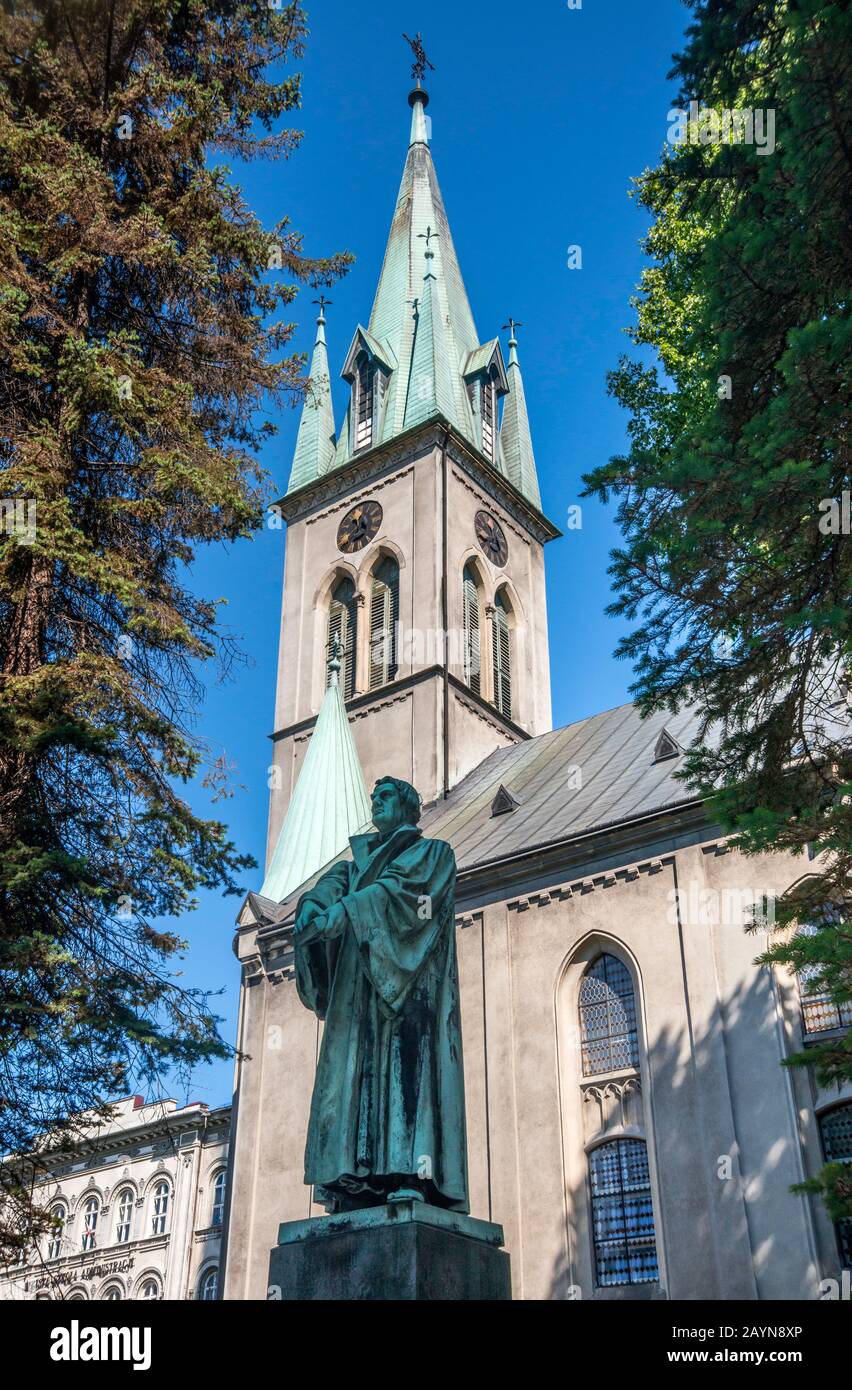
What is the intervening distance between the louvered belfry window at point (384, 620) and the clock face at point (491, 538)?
280cm

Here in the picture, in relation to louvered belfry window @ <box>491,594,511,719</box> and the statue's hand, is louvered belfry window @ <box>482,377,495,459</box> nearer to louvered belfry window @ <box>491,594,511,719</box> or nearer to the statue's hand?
louvered belfry window @ <box>491,594,511,719</box>

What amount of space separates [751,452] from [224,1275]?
59.4 feet

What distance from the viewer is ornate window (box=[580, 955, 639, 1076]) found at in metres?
18.5

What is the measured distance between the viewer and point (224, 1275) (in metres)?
21.3

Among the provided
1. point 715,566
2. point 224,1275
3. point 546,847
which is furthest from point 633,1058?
point 715,566

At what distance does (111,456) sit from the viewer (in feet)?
42.5

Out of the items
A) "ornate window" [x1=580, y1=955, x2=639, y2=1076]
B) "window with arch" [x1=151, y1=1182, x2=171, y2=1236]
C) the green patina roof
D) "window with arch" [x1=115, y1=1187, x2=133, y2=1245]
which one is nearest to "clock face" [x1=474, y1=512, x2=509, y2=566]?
the green patina roof

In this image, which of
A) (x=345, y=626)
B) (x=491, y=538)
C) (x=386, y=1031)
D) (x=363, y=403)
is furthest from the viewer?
(x=363, y=403)

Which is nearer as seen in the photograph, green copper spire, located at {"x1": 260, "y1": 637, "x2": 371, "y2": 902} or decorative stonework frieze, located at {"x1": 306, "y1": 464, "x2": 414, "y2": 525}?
green copper spire, located at {"x1": 260, "y1": 637, "x2": 371, "y2": 902}

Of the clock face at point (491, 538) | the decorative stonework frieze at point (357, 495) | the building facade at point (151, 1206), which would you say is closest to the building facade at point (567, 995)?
the decorative stonework frieze at point (357, 495)

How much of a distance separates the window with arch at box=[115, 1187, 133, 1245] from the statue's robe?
3585 cm

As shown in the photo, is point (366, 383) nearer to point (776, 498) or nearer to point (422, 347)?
point (422, 347)

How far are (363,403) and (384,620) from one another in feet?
28.7

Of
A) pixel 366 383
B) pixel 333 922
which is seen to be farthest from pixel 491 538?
pixel 333 922
